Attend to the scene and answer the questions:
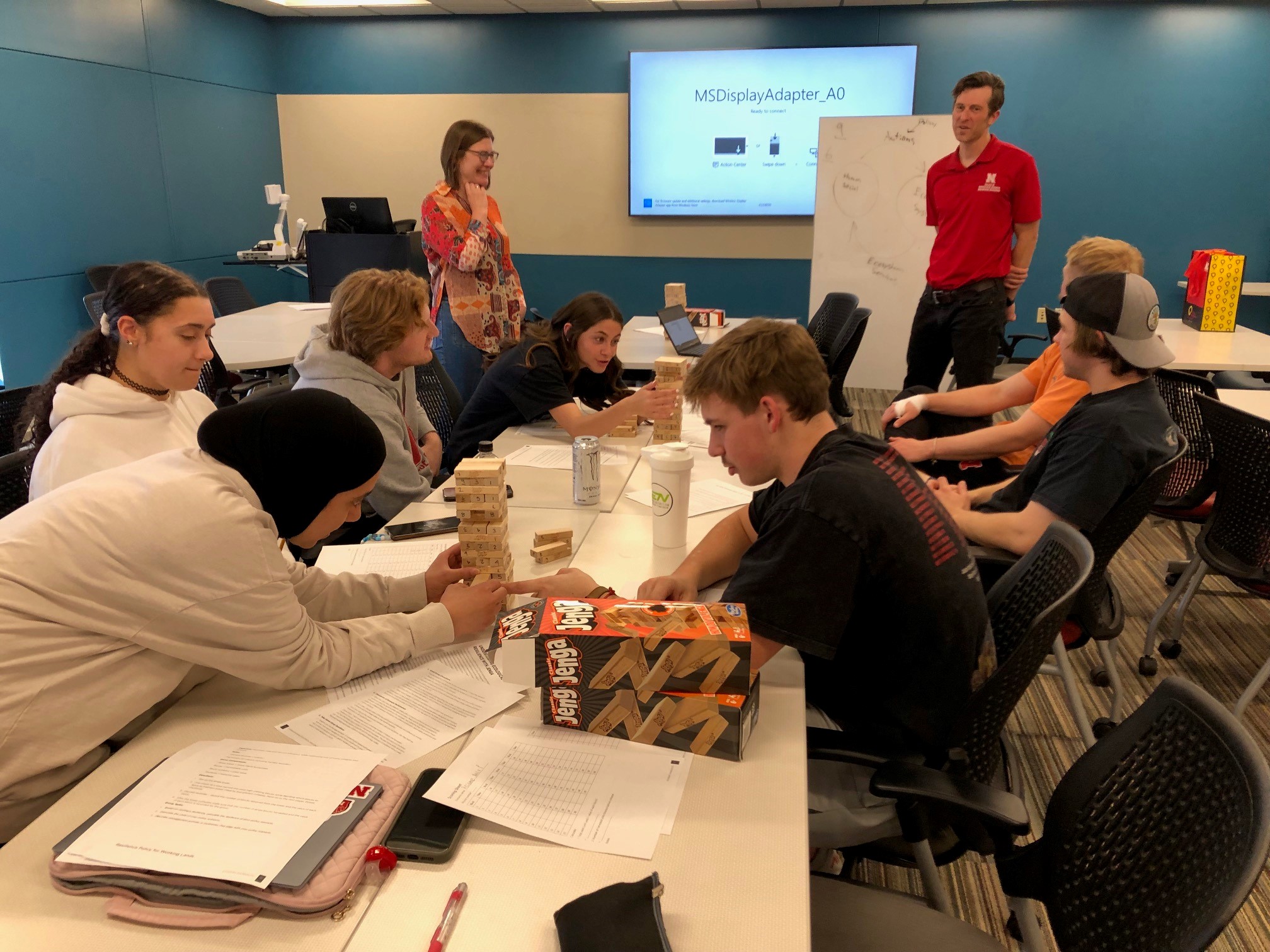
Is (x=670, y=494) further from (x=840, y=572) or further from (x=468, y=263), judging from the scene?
(x=468, y=263)

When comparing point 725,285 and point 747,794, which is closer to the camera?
point 747,794

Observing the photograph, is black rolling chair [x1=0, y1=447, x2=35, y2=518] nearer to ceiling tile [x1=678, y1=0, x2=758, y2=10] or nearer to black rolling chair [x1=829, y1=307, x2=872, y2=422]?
black rolling chair [x1=829, y1=307, x2=872, y2=422]

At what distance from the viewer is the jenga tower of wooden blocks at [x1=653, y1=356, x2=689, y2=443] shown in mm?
2787

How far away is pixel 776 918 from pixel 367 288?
2.04 meters

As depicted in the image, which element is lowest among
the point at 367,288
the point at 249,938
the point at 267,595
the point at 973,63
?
the point at 249,938

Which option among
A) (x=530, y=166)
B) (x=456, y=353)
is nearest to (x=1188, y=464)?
(x=456, y=353)

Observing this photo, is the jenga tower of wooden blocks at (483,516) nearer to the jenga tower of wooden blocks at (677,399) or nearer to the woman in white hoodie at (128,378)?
the woman in white hoodie at (128,378)

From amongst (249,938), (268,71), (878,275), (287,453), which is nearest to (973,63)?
(878,275)

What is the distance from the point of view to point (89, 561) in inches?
48.5

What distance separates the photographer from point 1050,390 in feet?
8.74

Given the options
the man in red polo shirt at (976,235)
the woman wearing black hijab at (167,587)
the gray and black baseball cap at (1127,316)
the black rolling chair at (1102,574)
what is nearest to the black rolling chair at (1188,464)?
the black rolling chair at (1102,574)

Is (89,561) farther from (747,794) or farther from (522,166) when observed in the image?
(522,166)

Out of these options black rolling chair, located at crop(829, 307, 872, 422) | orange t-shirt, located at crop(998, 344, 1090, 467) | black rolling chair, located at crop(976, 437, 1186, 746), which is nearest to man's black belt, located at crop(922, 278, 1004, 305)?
black rolling chair, located at crop(829, 307, 872, 422)

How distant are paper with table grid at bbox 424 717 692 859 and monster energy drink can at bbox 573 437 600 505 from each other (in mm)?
975
